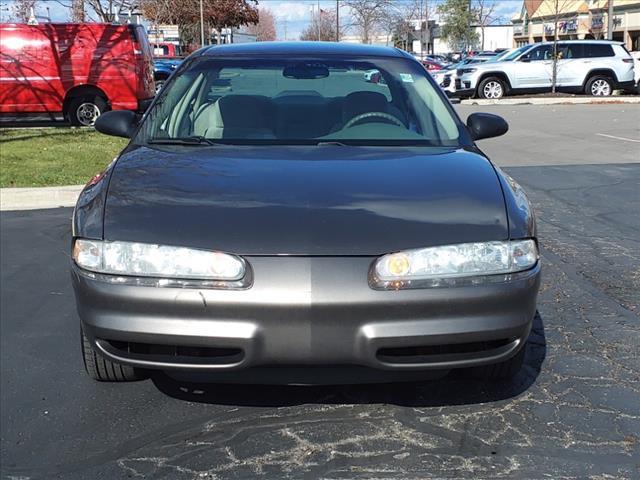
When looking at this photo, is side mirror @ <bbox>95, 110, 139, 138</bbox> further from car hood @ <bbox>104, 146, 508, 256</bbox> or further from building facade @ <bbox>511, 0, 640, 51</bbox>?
building facade @ <bbox>511, 0, 640, 51</bbox>

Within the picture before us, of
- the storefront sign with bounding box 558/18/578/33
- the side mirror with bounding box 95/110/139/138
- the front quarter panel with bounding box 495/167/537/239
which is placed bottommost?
the front quarter panel with bounding box 495/167/537/239

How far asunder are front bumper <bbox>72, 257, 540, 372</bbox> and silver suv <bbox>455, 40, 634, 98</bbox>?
69.9 feet

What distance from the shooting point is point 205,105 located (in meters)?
4.16

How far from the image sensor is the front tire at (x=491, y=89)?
75.7 ft

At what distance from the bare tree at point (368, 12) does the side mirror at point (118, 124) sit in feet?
161

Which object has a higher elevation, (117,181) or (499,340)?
(117,181)

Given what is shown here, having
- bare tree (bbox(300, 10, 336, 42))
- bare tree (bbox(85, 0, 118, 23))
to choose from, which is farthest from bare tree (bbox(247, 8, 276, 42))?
bare tree (bbox(85, 0, 118, 23))

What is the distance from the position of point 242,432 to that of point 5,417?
1069mm

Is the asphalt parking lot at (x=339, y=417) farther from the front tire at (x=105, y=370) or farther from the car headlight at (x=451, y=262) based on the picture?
the car headlight at (x=451, y=262)

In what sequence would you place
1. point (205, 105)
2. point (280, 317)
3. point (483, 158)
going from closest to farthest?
point (280, 317) → point (483, 158) → point (205, 105)

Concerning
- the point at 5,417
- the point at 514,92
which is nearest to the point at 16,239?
the point at 5,417

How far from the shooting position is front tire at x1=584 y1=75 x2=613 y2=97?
76.7 ft

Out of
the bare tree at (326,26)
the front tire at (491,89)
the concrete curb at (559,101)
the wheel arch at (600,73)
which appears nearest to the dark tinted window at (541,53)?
the front tire at (491,89)

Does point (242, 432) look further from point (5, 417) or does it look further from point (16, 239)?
point (16, 239)
